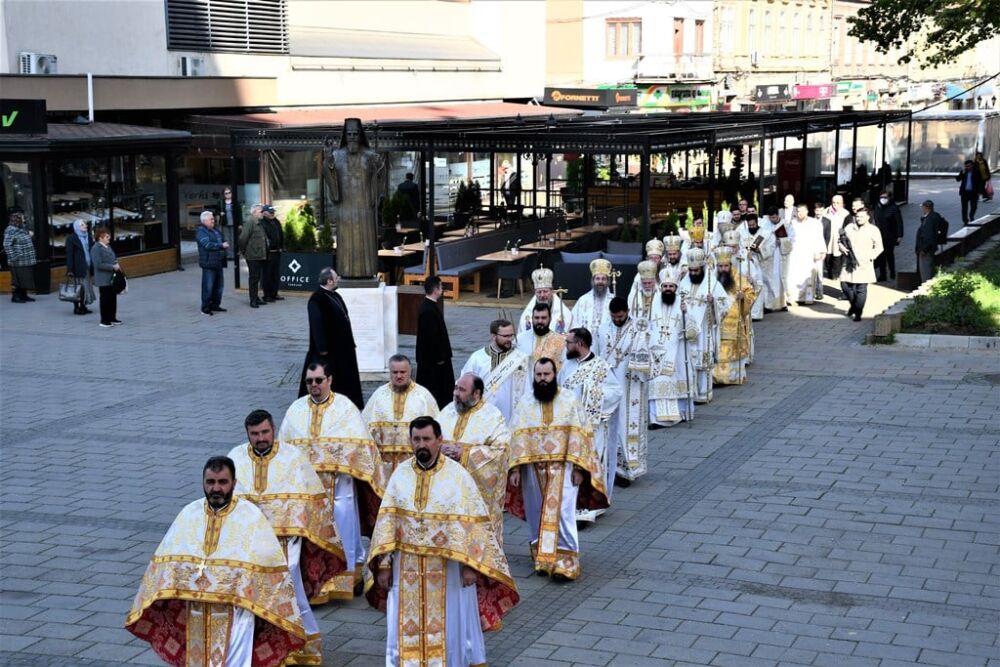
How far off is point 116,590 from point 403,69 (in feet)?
97.8

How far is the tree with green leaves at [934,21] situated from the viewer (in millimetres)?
23938

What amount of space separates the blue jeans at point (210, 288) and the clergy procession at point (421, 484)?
8596 mm

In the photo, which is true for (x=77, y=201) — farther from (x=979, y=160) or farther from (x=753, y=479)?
(x=979, y=160)

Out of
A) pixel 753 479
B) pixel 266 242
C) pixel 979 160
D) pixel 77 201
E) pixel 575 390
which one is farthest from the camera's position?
pixel 979 160

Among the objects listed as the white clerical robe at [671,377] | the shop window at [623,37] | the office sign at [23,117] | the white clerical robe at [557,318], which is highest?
the shop window at [623,37]

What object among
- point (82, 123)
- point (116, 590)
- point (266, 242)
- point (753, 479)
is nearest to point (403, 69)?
point (82, 123)

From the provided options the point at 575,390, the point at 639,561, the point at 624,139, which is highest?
the point at 624,139

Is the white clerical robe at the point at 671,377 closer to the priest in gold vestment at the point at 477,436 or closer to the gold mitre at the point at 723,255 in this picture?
the gold mitre at the point at 723,255

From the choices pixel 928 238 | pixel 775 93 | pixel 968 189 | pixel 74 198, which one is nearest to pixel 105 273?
pixel 74 198

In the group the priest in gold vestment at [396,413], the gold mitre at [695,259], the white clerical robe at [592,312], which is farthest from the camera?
the gold mitre at [695,259]

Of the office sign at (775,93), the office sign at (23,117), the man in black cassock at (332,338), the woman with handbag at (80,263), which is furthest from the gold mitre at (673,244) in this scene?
the office sign at (775,93)

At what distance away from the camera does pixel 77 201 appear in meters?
24.4

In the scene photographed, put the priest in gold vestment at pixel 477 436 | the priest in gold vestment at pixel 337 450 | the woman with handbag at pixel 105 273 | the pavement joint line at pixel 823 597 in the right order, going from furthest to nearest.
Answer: the woman with handbag at pixel 105 273, the priest in gold vestment at pixel 337 450, the pavement joint line at pixel 823 597, the priest in gold vestment at pixel 477 436

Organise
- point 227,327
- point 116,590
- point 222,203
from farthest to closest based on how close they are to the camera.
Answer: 1. point 222,203
2. point 227,327
3. point 116,590
